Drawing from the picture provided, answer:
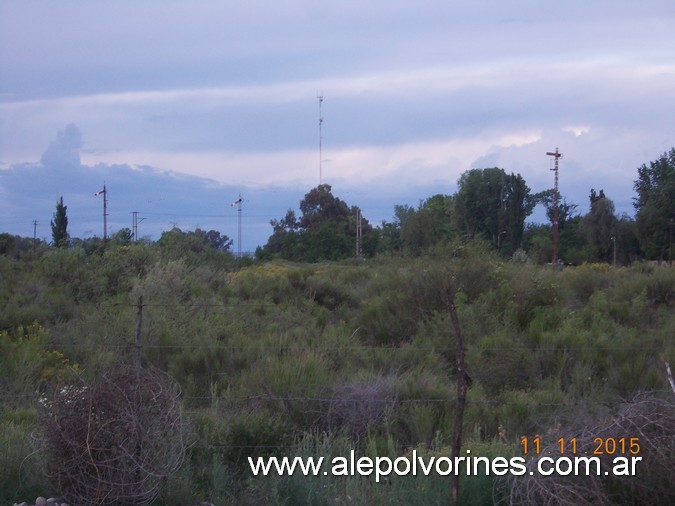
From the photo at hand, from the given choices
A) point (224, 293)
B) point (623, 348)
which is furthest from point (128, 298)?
point (623, 348)

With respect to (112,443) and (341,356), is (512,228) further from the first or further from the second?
(112,443)

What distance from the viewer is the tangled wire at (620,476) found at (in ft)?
21.8

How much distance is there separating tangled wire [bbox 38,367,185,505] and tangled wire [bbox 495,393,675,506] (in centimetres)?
324

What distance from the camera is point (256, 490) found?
8.20m

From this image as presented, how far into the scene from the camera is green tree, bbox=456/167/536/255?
4066 cm

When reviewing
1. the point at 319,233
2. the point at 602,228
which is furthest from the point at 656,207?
the point at 319,233

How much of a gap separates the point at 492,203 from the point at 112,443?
35134 mm

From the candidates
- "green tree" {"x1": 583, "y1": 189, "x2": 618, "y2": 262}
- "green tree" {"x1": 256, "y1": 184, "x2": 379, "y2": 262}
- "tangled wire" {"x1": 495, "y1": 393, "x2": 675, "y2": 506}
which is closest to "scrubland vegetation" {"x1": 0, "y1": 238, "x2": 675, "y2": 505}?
"tangled wire" {"x1": 495, "y1": 393, "x2": 675, "y2": 506}

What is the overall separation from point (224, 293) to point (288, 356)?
10.7 m

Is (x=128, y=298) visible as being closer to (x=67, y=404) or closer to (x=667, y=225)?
(x=67, y=404)

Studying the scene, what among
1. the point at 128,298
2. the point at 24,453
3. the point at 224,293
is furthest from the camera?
the point at 224,293
